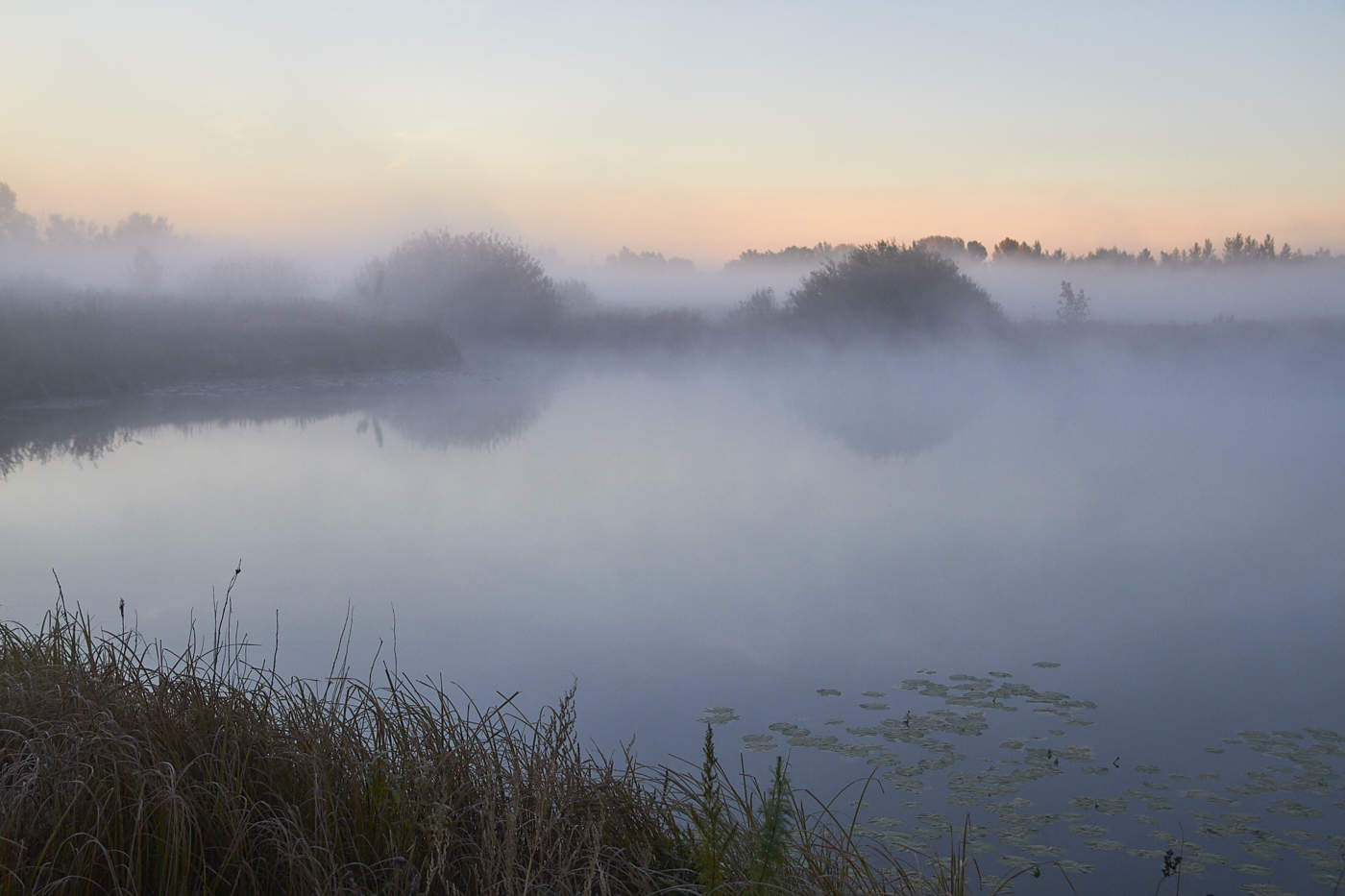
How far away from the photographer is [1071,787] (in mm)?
4043

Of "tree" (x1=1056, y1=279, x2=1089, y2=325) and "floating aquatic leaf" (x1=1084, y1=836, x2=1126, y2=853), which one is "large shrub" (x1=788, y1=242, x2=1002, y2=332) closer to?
"tree" (x1=1056, y1=279, x2=1089, y2=325)

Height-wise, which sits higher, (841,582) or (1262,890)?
(841,582)

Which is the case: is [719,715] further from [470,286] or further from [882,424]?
[470,286]

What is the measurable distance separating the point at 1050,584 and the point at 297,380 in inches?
607

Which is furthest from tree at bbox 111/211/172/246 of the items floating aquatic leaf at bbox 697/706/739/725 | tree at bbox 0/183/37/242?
floating aquatic leaf at bbox 697/706/739/725

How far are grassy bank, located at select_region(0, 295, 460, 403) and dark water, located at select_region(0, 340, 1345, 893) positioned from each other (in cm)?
97

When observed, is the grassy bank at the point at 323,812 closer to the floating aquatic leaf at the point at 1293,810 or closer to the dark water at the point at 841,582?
the dark water at the point at 841,582

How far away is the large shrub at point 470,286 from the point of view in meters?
28.2

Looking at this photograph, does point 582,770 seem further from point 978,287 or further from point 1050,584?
point 978,287

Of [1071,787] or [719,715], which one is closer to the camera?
[1071,787]

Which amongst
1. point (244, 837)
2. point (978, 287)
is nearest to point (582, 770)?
point (244, 837)

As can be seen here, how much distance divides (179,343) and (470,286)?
11.1 meters

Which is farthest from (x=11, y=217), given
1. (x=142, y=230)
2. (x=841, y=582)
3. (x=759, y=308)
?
(x=841, y=582)

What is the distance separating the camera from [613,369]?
84.6ft
